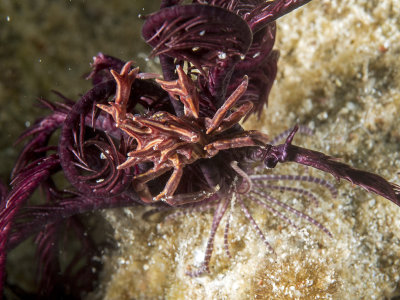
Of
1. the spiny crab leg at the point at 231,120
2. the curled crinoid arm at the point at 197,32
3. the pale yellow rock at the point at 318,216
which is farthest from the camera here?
the pale yellow rock at the point at 318,216

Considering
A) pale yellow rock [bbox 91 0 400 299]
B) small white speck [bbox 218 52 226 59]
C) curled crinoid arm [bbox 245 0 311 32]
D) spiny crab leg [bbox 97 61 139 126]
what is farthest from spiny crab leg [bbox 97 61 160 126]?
pale yellow rock [bbox 91 0 400 299]

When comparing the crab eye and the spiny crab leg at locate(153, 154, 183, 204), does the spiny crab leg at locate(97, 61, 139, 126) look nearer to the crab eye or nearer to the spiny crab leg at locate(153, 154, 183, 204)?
the spiny crab leg at locate(153, 154, 183, 204)

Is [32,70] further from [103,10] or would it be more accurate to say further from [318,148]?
[318,148]

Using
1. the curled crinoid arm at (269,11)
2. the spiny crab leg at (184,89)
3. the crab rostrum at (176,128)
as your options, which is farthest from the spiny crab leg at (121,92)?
the curled crinoid arm at (269,11)

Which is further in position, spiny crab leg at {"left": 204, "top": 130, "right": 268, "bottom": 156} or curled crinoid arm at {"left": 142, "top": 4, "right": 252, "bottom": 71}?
spiny crab leg at {"left": 204, "top": 130, "right": 268, "bottom": 156}

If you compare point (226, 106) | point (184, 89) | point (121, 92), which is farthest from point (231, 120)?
point (121, 92)

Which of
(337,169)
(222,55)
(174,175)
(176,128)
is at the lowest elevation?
(174,175)

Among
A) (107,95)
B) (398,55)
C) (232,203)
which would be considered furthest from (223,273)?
(398,55)

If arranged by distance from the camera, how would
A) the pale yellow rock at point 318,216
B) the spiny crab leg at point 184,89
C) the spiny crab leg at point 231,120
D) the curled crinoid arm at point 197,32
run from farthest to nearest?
the pale yellow rock at point 318,216
the spiny crab leg at point 231,120
the spiny crab leg at point 184,89
the curled crinoid arm at point 197,32

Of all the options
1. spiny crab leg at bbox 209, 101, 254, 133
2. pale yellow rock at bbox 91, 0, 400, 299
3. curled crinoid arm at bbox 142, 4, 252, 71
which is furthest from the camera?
pale yellow rock at bbox 91, 0, 400, 299

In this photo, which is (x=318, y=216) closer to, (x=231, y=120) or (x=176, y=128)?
(x=231, y=120)

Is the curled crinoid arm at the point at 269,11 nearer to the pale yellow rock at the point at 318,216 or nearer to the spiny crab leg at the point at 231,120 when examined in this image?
the spiny crab leg at the point at 231,120
